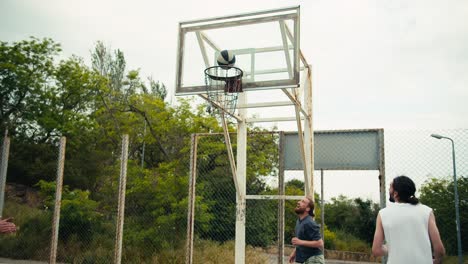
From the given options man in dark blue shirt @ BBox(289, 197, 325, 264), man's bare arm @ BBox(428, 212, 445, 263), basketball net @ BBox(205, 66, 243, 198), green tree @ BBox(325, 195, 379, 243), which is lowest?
green tree @ BBox(325, 195, 379, 243)

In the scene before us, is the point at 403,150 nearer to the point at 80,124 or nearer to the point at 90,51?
the point at 80,124

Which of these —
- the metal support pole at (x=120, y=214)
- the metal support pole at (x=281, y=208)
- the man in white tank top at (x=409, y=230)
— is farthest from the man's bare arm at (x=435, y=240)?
the metal support pole at (x=120, y=214)

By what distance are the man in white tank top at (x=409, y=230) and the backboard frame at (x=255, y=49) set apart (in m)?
2.82

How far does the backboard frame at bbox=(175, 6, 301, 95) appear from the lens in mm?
5688

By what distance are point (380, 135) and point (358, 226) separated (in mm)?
11827

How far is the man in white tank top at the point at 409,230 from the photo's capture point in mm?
2859

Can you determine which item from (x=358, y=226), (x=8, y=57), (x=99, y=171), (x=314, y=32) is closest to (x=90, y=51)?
(x=8, y=57)

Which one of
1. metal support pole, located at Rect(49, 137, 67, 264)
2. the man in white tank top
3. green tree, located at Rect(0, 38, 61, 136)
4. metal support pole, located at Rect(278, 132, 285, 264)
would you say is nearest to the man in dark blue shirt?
the man in white tank top

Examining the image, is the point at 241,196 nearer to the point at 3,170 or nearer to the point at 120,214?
the point at 120,214

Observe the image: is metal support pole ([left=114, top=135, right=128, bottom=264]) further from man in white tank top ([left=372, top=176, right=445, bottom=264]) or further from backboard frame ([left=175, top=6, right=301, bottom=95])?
man in white tank top ([left=372, top=176, right=445, bottom=264])

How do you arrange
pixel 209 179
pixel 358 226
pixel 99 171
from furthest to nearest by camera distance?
pixel 99 171 < pixel 358 226 < pixel 209 179

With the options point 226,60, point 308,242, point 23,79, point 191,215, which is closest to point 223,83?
point 226,60

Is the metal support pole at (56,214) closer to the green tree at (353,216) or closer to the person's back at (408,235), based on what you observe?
the person's back at (408,235)

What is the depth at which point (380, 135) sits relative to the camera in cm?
665
